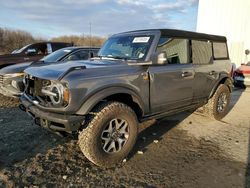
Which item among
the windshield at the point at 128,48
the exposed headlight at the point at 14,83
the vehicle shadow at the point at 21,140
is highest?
the windshield at the point at 128,48

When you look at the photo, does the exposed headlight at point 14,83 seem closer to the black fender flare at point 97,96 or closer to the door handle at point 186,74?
the black fender flare at point 97,96

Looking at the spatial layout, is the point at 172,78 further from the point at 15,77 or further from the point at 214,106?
the point at 15,77

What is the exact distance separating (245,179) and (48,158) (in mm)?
2848

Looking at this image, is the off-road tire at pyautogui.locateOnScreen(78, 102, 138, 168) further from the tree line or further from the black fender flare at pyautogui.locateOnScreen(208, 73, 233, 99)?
the tree line

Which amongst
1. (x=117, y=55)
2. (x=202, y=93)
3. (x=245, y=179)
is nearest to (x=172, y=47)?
(x=117, y=55)

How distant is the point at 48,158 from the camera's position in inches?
161

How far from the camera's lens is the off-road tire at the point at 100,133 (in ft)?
11.9

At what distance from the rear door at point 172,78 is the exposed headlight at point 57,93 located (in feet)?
4.88

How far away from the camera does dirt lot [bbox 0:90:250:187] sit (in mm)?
3525

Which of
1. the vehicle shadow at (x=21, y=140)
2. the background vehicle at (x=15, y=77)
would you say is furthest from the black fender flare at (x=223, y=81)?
the vehicle shadow at (x=21, y=140)

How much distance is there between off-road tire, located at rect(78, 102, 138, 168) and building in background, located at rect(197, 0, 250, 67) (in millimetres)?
15852

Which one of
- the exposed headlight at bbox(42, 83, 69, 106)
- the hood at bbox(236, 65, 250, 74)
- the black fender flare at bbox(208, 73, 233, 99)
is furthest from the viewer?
the hood at bbox(236, 65, 250, 74)

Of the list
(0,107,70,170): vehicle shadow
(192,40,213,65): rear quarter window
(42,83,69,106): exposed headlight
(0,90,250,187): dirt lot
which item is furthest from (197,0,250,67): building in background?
(42,83,69,106): exposed headlight

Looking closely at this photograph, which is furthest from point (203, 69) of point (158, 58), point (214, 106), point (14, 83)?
point (14, 83)
